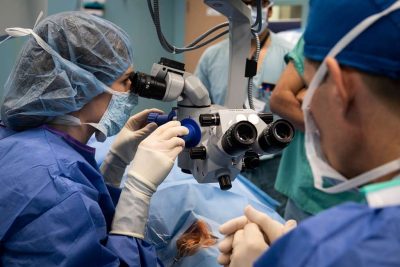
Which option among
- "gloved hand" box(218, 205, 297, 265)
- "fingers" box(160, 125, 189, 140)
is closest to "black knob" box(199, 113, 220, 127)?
"fingers" box(160, 125, 189, 140)

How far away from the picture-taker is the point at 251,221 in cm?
78

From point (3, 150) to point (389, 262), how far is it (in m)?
0.87

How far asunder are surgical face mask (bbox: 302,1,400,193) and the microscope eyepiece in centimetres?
22

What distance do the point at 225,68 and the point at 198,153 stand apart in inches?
46.4

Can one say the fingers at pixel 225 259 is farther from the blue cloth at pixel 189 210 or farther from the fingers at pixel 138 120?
the fingers at pixel 138 120

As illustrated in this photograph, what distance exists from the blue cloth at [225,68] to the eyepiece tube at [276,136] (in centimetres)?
108

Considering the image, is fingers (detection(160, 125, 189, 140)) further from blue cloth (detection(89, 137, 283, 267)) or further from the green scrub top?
the green scrub top

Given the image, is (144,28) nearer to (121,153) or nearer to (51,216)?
(121,153)

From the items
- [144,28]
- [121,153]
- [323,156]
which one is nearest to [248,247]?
[323,156]

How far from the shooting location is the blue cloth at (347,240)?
44 centimetres

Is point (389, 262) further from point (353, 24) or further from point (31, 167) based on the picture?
point (31, 167)

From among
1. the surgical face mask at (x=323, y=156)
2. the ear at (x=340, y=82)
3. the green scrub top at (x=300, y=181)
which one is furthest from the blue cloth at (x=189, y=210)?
the ear at (x=340, y=82)

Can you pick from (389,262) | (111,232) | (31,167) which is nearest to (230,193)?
(111,232)

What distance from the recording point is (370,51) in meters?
0.50
